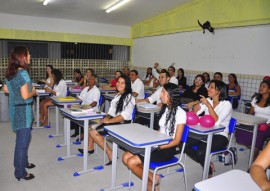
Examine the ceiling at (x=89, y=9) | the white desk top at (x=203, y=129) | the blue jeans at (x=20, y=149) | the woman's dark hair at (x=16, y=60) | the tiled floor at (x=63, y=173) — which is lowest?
the tiled floor at (x=63, y=173)

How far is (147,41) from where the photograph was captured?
359 inches

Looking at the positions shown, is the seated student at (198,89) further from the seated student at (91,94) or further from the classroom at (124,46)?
the seated student at (91,94)

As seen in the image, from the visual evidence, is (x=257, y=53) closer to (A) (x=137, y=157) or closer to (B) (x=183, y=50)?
(B) (x=183, y=50)

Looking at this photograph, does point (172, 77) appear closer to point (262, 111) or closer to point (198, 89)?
point (198, 89)

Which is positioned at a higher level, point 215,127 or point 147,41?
point 147,41

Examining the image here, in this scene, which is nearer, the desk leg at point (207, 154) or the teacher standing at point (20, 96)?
the teacher standing at point (20, 96)

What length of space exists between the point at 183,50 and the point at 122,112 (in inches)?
187

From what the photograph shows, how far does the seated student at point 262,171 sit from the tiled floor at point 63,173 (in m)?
1.78

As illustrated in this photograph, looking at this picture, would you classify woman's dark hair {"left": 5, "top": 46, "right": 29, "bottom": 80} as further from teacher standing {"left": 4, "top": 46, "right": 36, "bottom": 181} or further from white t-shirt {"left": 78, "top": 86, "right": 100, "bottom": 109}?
white t-shirt {"left": 78, "top": 86, "right": 100, "bottom": 109}

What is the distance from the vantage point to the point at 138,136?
7.43 ft

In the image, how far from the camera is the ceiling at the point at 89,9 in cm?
674

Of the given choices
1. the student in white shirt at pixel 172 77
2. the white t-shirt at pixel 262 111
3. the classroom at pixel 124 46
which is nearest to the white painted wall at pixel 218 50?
the classroom at pixel 124 46

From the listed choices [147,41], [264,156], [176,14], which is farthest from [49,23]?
[264,156]

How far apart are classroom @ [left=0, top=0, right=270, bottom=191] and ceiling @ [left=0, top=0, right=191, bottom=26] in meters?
0.03
